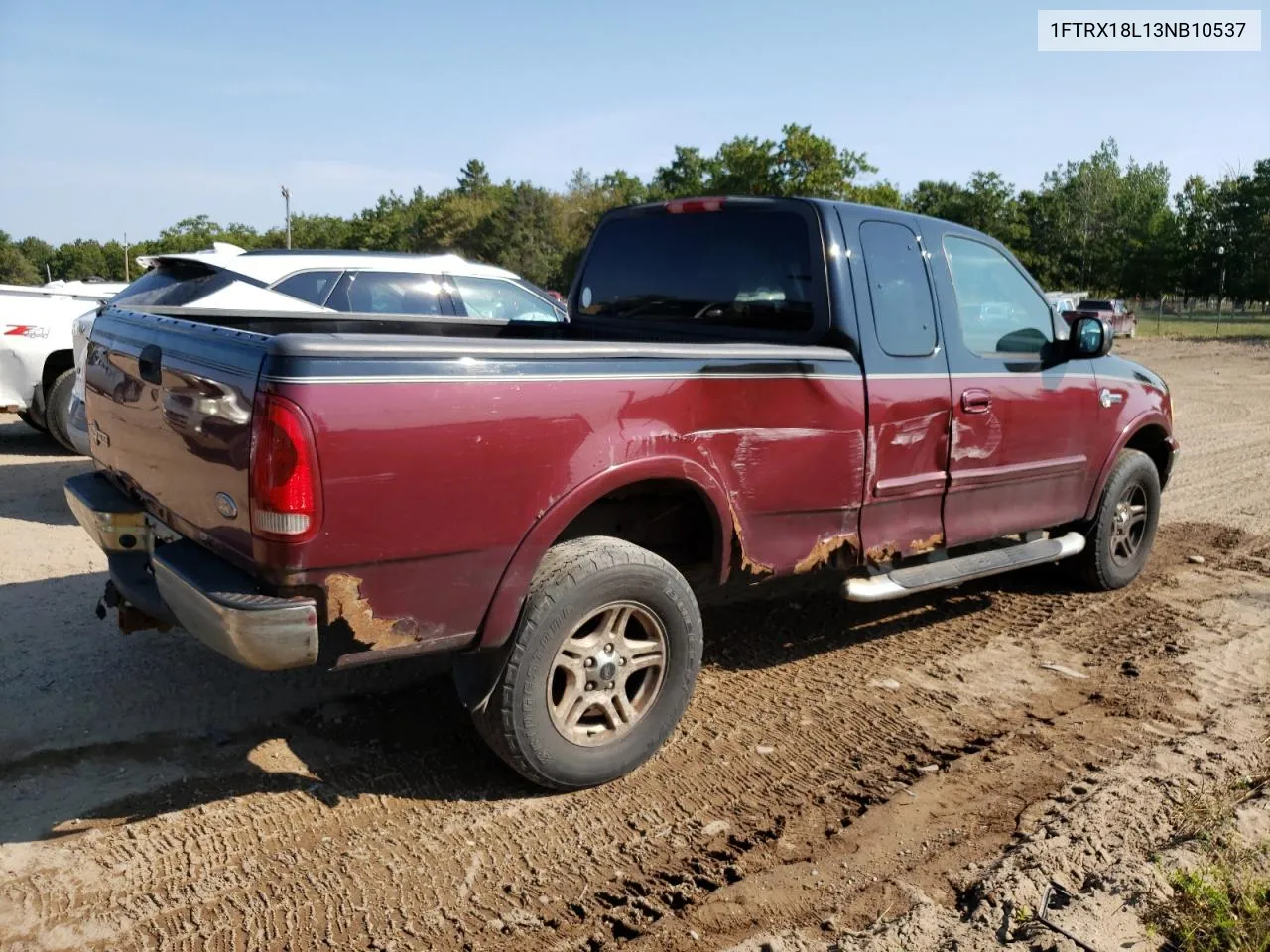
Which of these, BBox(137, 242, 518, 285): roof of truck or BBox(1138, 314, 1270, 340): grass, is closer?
BBox(137, 242, 518, 285): roof of truck

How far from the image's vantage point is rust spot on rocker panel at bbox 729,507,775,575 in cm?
392

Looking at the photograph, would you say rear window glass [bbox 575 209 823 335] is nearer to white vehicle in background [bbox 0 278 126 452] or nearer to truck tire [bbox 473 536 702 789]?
truck tire [bbox 473 536 702 789]

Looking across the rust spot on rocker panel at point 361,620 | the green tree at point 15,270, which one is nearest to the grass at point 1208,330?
the rust spot on rocker panel at point 361,620

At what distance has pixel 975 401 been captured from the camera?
189 inches

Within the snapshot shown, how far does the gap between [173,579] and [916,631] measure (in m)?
3.80

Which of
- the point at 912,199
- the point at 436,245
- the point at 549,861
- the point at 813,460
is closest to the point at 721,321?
the point at 813,460

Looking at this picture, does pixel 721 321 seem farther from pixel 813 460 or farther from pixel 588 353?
pixel 588 353

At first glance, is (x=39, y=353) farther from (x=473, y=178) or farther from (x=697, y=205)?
(x=473, y=178)

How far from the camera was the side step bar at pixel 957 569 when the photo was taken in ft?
14.7

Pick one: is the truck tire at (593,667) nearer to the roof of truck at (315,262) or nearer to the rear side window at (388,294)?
the rear side window at (388,294)

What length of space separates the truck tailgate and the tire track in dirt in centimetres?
98

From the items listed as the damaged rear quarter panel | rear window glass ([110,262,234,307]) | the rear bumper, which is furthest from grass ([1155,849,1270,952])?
rear window glass ([110,262,234,307])

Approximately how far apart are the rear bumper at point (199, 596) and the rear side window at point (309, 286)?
3809 millimetres

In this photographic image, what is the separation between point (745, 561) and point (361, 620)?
5.22 ft
